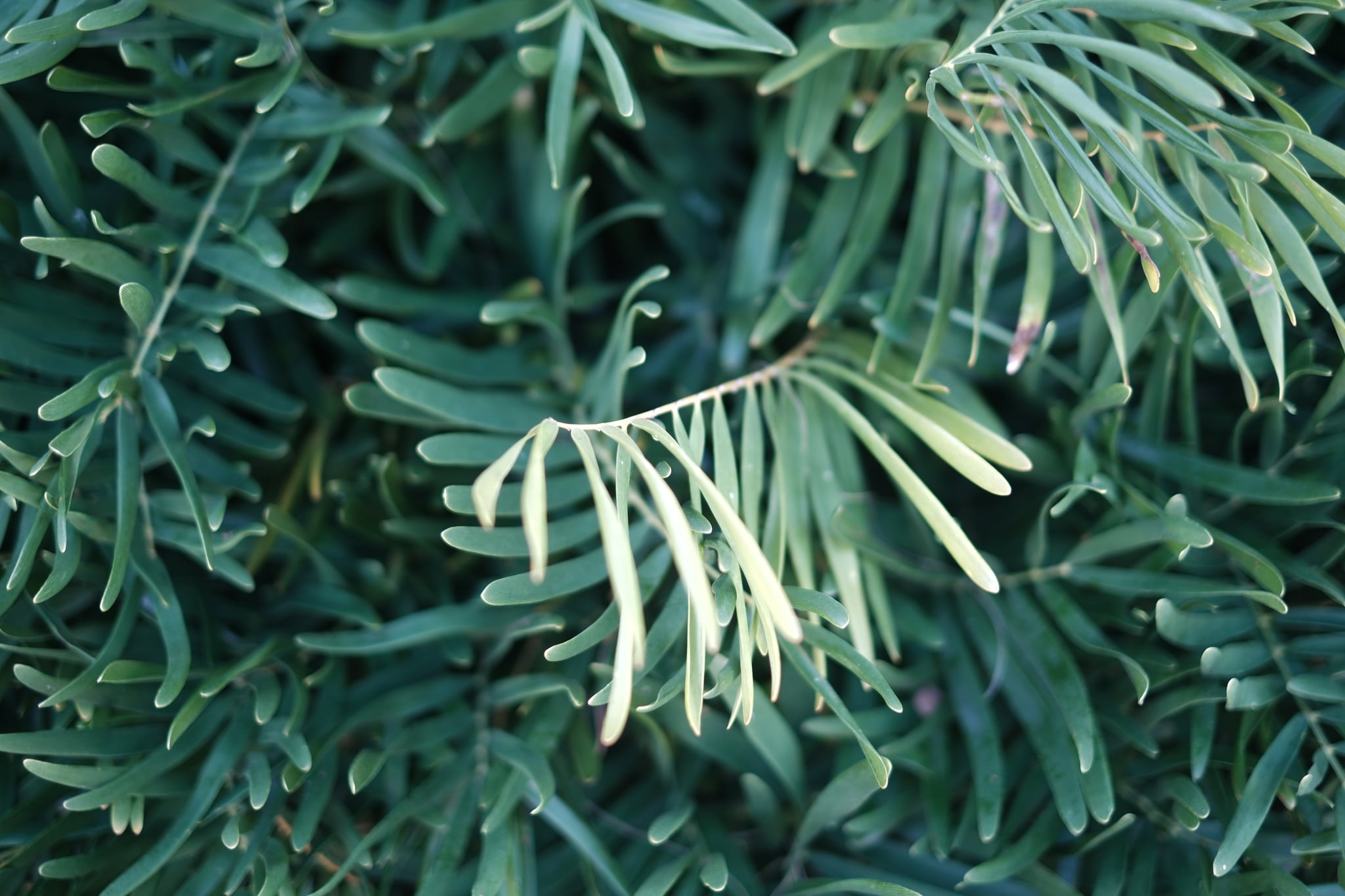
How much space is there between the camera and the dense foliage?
1.47ft

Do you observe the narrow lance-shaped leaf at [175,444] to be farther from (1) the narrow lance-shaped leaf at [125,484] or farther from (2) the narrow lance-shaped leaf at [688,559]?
(2) the narrow lance-shaped leaf at [688,559]

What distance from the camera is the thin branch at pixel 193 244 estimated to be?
19.2 inches

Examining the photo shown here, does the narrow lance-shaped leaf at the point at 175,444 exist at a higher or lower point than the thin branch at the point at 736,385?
lower

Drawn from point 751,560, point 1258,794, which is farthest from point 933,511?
point 1258,794

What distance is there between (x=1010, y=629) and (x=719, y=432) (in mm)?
224

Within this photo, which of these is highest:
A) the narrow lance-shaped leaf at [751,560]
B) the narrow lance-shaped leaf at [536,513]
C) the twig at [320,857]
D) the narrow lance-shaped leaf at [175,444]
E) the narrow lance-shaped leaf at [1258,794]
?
the narrow lance-shaped leaf at [536,513]

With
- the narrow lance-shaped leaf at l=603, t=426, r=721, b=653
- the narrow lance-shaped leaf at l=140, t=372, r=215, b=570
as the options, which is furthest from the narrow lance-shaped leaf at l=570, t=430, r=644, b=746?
the narrow lance-shaped leaf at l=140, t=372, r=215, b=570

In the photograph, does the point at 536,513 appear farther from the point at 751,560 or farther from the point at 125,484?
the point at 125,484

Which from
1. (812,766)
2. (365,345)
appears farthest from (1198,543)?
(365,345)

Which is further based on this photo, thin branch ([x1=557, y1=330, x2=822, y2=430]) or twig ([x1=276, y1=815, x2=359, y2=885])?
twig ([x1=276, y1=815, x2=359, y2=885])

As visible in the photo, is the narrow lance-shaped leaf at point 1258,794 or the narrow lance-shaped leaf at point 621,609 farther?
the narrow lance-shaped leaf at point 1258,794

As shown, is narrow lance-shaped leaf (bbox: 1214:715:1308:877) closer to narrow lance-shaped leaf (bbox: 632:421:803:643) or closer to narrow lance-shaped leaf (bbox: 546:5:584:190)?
narrow lance-shaped leaf (bbox: 632:421:803:643)

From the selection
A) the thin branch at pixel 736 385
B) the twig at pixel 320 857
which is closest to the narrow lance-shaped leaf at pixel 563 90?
the thin branch at pixel 736 385

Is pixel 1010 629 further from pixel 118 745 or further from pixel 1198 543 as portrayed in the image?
pixel 118 745
